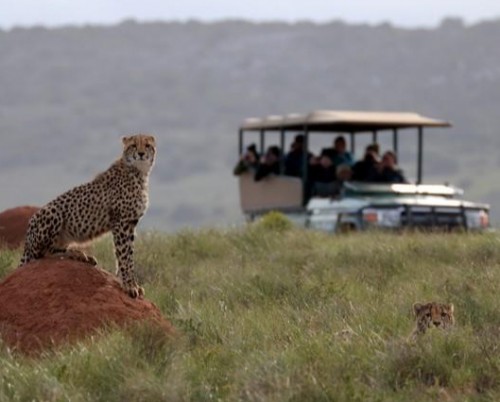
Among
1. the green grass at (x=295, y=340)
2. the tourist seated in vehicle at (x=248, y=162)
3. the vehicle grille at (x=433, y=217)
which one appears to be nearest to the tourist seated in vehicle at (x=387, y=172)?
the vehicle grille at (x=433, y=217)

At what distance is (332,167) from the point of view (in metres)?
21.2

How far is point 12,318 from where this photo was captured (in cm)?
1036

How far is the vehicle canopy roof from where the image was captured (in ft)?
69.2

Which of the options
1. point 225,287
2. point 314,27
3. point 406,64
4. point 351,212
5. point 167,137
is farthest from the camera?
point 314,27

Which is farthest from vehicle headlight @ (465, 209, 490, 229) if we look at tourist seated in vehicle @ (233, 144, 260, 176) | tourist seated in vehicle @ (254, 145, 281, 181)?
tourist seated in vehicle @ (233, 144, 260, 176)

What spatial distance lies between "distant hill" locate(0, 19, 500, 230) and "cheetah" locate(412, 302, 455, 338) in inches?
2792

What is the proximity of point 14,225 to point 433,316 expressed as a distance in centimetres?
630

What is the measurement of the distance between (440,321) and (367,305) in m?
1.29

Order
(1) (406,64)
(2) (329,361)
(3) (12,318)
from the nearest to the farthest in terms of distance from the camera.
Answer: (2) (329,361) < (3) (12,318) < (1) (406,64)

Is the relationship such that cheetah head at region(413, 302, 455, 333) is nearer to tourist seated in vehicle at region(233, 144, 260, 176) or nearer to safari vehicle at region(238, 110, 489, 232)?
safari vehicle at region(238, 110, 489, 232)

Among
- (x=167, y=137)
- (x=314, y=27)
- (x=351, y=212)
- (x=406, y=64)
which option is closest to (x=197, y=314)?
(x=351, y=212)

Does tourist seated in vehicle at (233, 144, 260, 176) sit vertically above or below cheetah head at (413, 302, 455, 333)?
below

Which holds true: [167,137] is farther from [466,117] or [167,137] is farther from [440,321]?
[440,321]

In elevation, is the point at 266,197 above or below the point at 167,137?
above
